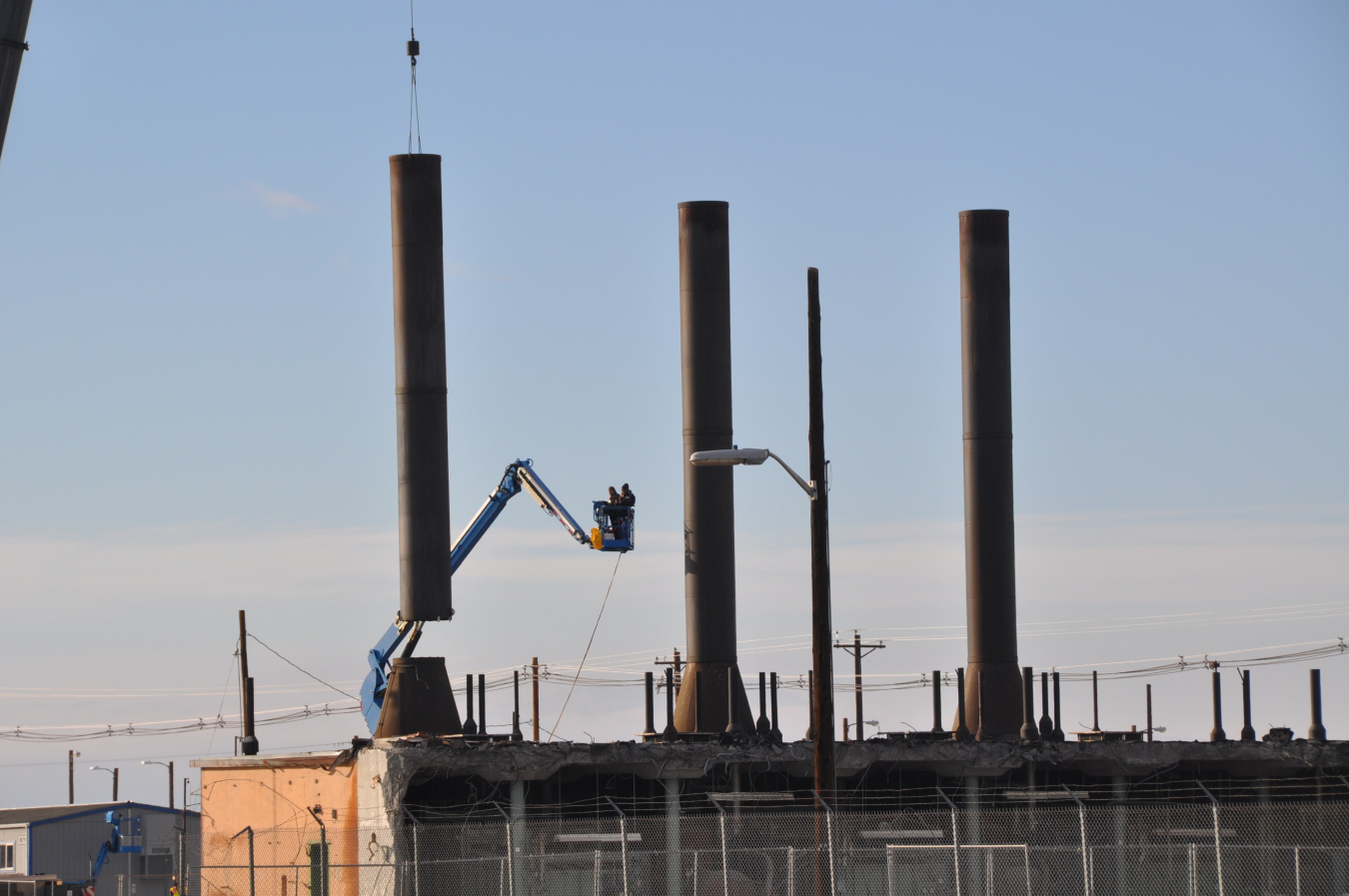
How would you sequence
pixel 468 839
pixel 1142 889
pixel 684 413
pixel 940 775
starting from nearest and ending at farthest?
pixel 468 839, pixel 1142 889, pixel 940 775, pixel 684 413

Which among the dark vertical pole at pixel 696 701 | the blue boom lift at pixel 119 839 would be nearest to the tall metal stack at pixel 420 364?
the dark vertical pole at pixel 696 701

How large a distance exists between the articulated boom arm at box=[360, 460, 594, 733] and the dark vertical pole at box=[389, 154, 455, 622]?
2693 millimetres

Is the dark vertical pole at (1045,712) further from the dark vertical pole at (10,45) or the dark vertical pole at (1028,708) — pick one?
the dark vertical pole at (10,45)

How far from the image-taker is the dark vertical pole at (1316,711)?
109 ft

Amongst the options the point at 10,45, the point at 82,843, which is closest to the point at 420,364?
the point at 10,45

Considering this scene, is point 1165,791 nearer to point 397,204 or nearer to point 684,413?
point 684,413

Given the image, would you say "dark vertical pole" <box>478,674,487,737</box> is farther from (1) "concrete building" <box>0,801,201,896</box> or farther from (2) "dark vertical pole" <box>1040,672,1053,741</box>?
(1) "concrete building" <box>0,801,201,896</box>

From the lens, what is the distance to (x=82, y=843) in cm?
6700

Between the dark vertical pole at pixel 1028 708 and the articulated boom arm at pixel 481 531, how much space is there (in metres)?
8.75

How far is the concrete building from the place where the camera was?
64.9m

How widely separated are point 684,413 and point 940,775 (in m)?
8.99

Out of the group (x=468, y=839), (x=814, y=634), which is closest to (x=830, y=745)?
(x=814, y=634)

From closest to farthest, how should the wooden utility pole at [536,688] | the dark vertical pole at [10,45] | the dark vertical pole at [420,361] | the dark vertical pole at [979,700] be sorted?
1. the dark vertical pole at [10,45]
2. the dark vertical pole at [420,361]
3. the dark vertical pole at [979,700]
4. the wooden utility pole at [536,688]

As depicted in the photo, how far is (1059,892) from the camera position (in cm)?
2988
